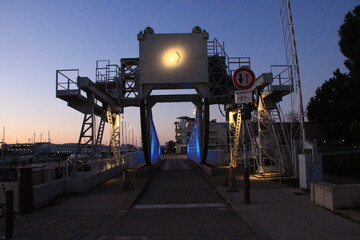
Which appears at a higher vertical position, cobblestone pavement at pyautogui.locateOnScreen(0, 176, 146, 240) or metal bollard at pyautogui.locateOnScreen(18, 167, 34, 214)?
metal bollard at pyautogui.locateOnScreen(18, 167, 34, 214)

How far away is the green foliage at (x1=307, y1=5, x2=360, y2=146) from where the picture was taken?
24.8 meters

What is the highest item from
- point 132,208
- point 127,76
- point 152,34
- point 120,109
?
point 152,34

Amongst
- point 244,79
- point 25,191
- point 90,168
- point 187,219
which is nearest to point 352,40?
point 244,79

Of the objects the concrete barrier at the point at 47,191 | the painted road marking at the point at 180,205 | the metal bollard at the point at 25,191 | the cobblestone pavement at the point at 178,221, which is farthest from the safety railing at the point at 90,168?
the painted road marking at the point at 180,205

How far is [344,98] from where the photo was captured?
35312 mm

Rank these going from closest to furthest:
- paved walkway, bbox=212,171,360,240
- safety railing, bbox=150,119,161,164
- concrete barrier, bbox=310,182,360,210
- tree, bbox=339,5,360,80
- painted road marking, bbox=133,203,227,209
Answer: paved walkway, bbox=212,171,360,240
concrete barrier, bbox=310,182,360,210
painted road marking, bbox=133,203,227,209
tree, bbox=339,5,360,80
safety railing, bbox=150,119,161,164

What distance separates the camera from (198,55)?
2373 cm

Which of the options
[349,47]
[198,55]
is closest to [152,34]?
[198,55]

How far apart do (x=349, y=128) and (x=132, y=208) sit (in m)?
35.2

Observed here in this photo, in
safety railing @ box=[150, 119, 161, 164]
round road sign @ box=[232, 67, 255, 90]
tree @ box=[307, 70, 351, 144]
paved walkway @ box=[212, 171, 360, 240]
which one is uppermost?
tree @ box=[307, 70, 351, 144]

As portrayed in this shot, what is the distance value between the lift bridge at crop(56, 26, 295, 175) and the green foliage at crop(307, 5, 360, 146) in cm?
726

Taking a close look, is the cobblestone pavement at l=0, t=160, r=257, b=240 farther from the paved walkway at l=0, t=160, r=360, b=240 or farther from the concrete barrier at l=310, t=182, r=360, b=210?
the concrete barrier at l=310, t=182, r=360, b=210

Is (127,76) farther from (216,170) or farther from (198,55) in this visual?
(216,170)

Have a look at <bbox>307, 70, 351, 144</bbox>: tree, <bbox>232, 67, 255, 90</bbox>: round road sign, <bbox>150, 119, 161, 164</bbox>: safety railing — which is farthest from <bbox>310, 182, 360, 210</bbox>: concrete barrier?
<bbox>307, 70, 351, 144</bbox>: tree
